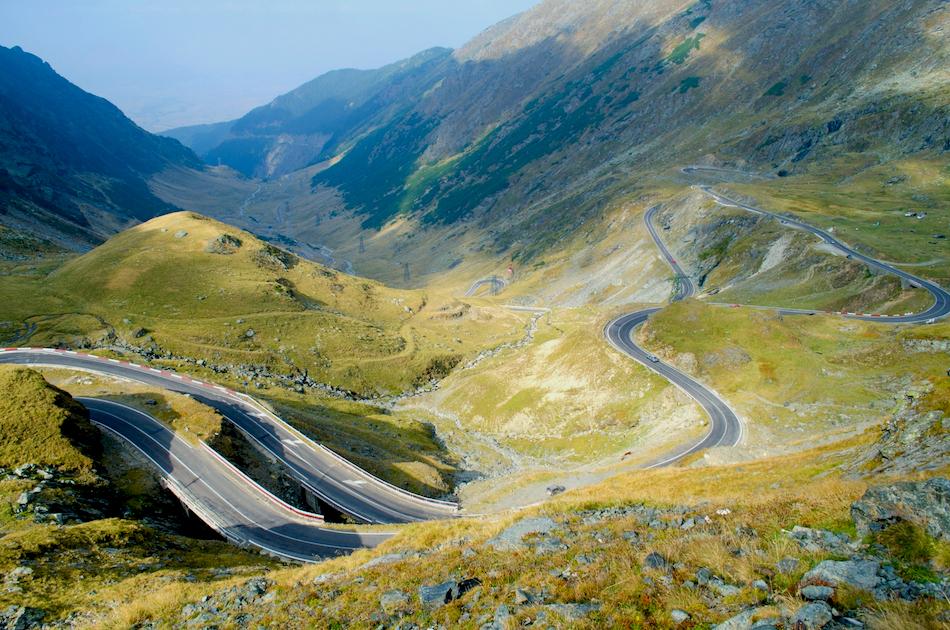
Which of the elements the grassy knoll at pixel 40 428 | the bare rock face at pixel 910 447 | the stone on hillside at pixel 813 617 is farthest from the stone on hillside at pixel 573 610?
the grassy knoll at pixel 40 428

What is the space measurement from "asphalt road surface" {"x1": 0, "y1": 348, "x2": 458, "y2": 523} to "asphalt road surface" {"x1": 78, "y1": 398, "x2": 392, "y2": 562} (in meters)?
7.61

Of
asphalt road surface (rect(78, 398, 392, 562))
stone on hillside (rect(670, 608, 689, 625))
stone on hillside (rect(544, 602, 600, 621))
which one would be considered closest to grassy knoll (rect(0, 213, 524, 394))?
asphalt road surface (rect(78, 398, 392, 562))

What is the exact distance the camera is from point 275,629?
18.9 meters

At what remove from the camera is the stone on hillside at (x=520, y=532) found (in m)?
22.6

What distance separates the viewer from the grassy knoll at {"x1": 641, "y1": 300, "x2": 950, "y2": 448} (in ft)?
202

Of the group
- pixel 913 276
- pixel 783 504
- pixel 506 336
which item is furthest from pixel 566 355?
pixel 783 504

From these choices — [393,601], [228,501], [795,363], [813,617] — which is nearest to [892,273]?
[795,363]

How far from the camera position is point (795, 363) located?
71625 mm

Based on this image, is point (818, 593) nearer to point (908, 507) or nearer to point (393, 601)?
point (908, 507)

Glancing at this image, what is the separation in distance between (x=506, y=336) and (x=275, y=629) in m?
131

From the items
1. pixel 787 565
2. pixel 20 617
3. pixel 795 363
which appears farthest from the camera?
pixel 795 363

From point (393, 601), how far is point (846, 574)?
1387 cm

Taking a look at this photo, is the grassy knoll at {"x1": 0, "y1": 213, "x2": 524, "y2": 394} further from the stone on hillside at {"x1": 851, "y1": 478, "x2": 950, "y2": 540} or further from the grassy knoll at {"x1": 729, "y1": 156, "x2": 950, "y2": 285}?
the stone on hillside at {"x1": 851, "y1": 478, "x2": 950, "y2": 540}

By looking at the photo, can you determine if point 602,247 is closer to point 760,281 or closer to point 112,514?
point 760,281
